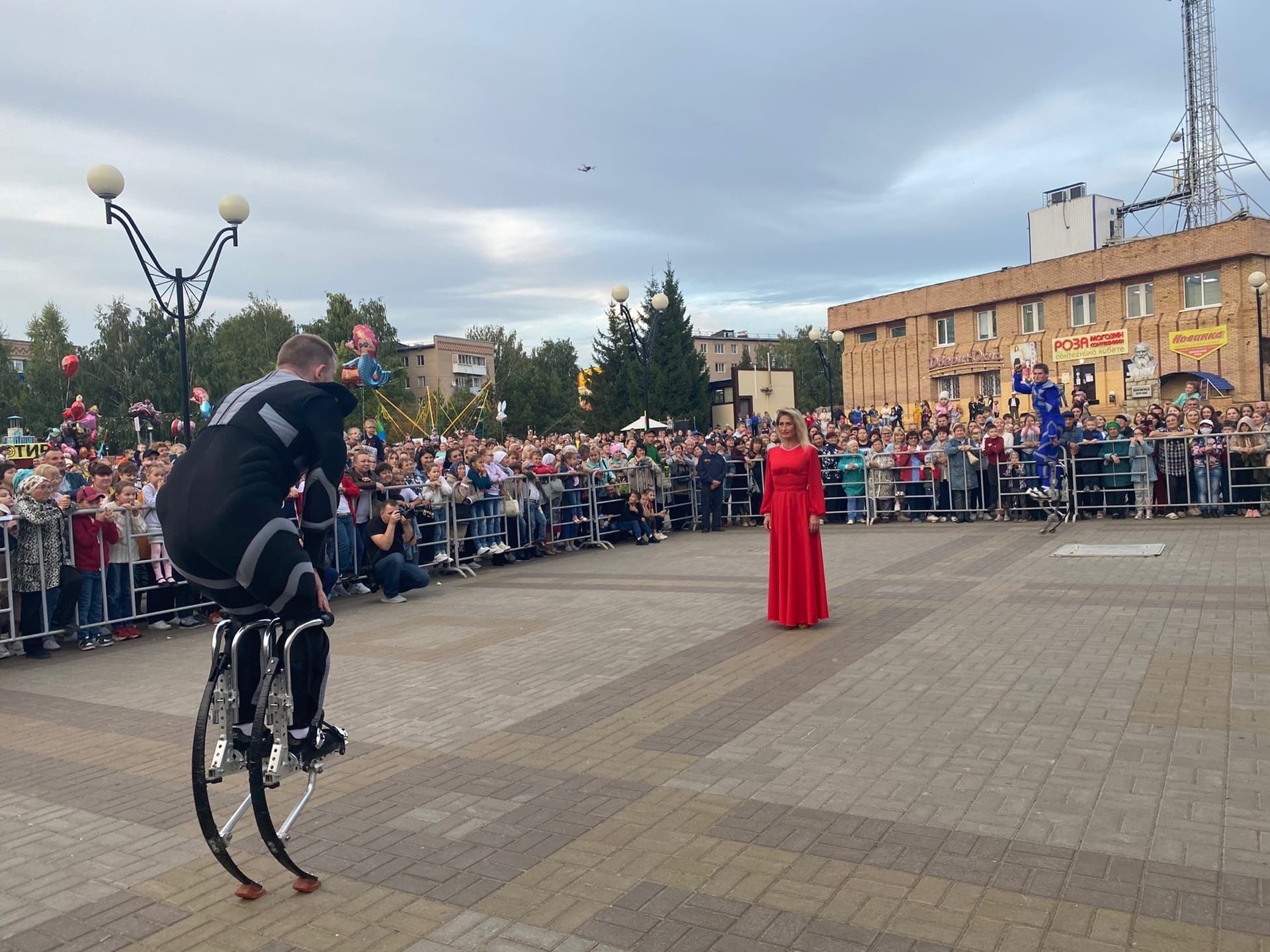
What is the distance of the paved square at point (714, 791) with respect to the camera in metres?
3.82

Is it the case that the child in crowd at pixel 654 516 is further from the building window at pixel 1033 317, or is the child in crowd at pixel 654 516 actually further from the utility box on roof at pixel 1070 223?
the utility box on roof at pixel 1070 223

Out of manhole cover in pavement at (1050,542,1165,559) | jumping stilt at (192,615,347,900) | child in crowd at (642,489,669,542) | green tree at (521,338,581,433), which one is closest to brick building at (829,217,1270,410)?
green tree at (521,338,581,433)

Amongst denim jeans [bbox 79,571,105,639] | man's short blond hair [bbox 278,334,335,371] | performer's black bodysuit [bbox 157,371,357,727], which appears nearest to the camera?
performer's black bodysuit [bbox 157,371,357,727]

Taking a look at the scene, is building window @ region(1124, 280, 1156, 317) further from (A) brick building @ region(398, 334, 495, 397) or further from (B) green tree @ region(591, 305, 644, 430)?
(A) brick building @ region(398, 334, 495, 397)

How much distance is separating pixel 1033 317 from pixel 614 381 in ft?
81.0

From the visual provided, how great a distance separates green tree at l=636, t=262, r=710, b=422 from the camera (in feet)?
200

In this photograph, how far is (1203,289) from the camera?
46.2m

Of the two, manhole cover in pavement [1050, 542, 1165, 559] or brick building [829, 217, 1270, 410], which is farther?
brick building [829, 217, 1270, 410]

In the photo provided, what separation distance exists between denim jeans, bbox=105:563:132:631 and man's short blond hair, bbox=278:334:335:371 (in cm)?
818

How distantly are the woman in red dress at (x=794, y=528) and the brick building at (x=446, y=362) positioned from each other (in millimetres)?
109353

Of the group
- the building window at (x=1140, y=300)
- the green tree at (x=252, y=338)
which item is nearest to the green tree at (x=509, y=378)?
the green tree at (x=252, y=338)

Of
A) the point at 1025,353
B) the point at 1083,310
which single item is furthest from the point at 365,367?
the point at 1083,310

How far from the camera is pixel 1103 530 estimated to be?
16.4m

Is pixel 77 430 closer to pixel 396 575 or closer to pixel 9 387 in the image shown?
pixel 396 575
